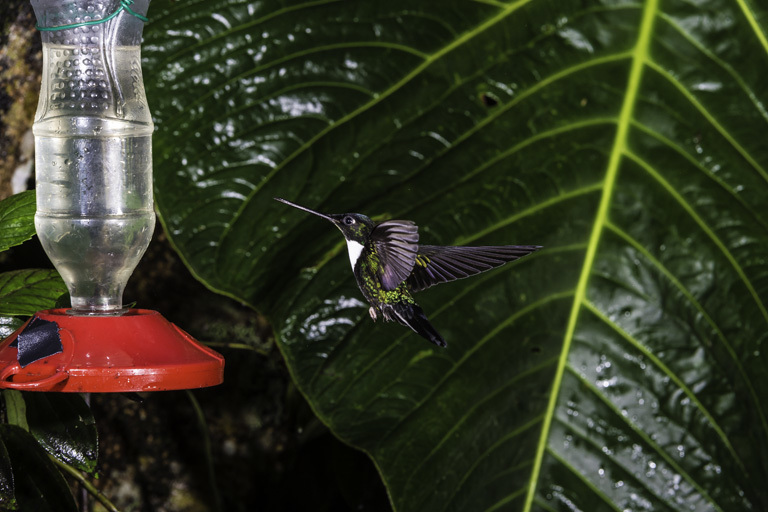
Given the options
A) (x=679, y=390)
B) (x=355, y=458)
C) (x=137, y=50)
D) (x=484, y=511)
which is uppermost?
(x=137, y=50)

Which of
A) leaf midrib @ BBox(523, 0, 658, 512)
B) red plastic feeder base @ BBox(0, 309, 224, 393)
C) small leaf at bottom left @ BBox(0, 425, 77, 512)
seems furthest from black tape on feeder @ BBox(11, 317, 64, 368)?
leaf midrib @ BBox(523, 0, 658, 512)

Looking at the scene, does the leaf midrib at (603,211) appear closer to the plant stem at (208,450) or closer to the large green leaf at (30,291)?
the large green leaf at (30,291)

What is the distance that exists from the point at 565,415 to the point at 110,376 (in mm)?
407

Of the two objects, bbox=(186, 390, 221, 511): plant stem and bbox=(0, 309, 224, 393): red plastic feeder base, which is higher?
bbox=(0, 309, 224, 393): red plastic feeder base

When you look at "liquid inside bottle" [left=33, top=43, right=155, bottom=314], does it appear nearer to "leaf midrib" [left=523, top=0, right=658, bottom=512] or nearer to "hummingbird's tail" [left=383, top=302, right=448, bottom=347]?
"hummingbird's tail" [left=383, top=302, right=448, bottom=347]

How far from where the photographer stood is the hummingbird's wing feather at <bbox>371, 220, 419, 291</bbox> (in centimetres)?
65

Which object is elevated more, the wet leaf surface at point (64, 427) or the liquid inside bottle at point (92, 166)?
the liquid inside bottle at point (92, 166)

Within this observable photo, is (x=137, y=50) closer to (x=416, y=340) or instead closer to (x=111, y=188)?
(x=111, y=188)

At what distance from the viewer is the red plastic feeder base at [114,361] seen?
65 centimetres

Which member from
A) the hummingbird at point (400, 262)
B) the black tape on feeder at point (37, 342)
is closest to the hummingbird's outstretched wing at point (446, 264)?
the hummingbird at point (400, 262)

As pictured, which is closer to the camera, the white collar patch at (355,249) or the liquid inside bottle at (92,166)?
the white collar patch at (355,249)

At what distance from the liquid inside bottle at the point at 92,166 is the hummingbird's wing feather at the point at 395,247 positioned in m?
0.31

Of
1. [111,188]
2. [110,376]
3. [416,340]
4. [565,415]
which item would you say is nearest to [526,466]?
[565,415]

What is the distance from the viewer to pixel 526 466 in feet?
2.66
